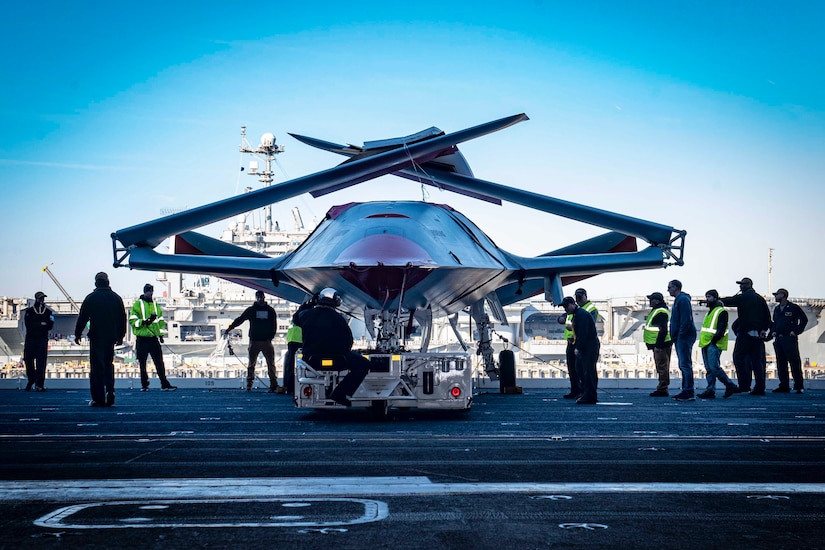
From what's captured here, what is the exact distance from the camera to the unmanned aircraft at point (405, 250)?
1263cm

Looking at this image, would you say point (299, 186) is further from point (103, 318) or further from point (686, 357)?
point (686, 357)

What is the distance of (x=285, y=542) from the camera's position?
147 inches

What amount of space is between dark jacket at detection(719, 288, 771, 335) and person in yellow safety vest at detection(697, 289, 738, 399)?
95 cm

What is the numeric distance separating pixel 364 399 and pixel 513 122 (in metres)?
8.55

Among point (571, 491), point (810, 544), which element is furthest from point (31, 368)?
point (810, 544)

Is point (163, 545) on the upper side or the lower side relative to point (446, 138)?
lower

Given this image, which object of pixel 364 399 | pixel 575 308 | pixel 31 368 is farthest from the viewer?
pixel 31 368

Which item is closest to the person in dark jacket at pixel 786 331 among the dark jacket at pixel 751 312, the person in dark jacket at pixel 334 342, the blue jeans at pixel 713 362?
the dark jacket at pixel 751 312

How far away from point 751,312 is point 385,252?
8688 mm

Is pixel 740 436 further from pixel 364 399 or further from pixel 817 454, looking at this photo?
pixel 364 399

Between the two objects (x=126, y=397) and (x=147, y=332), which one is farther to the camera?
(x=147, y=332)

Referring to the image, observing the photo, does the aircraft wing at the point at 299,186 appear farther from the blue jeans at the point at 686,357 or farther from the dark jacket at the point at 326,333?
the blue jeans at the point at 686,357

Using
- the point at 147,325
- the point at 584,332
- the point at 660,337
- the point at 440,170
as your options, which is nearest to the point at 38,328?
the point at 147,325

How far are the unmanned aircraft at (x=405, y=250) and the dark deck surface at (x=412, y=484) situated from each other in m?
2.69
